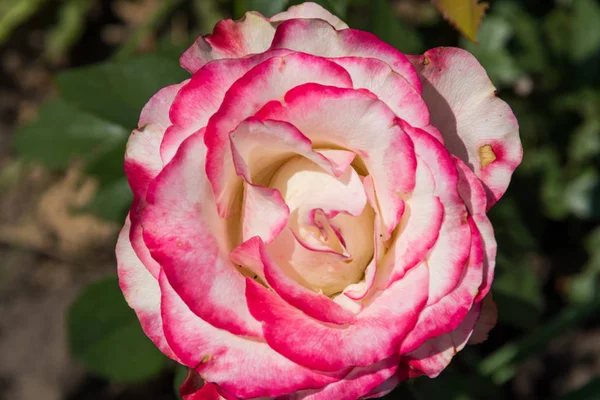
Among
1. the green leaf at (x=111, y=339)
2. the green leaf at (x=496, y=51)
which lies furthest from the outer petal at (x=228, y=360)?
the green leaf at (x=496, y=51)

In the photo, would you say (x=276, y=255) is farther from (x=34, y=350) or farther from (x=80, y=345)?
(x=34, y=350)

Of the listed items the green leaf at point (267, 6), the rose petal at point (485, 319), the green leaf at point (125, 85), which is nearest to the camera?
the rose petal at point (485, 319)

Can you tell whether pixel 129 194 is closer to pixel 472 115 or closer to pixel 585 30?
pixel 472 115

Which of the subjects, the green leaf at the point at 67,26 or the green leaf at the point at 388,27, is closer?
the green leaf at the point at 388,27

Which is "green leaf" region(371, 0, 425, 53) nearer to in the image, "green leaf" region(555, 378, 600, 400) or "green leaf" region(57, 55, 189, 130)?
"green leaf" region(57, 55, 189, 130)

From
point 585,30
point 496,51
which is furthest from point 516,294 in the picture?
point 585,30

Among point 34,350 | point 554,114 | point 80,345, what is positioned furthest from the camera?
point 34,350

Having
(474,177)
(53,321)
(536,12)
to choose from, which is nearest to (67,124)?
(53,321)

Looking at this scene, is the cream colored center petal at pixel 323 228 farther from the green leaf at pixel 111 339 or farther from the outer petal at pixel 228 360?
the green leaf at pixel 111 339
